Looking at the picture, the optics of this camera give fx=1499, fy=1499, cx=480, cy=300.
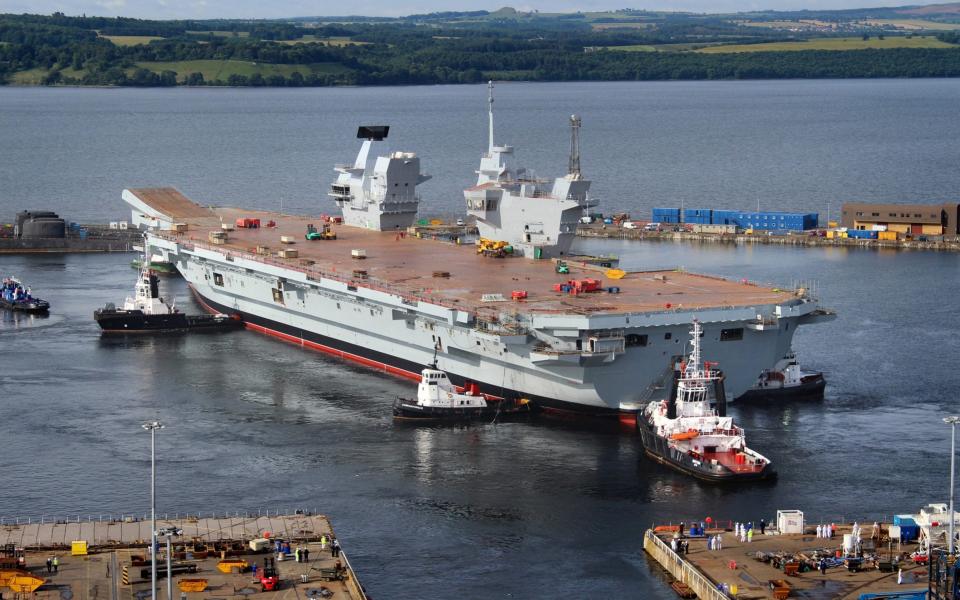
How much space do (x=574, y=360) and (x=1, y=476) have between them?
56.3 feet

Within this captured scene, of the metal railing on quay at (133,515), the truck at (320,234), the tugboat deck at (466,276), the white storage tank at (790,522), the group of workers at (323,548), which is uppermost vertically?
the truck at (320,234)

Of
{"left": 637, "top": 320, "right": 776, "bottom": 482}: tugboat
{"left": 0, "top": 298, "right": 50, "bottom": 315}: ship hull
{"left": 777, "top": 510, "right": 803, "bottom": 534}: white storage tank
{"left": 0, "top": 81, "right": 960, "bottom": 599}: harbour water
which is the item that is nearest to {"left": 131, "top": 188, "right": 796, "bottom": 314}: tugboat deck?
{"left": 637, "top": 320, "right": 776, "bottom": 482}: tugboat

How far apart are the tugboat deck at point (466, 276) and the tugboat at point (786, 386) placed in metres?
2.71

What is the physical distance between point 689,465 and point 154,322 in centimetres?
3045

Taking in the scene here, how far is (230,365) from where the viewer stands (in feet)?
192

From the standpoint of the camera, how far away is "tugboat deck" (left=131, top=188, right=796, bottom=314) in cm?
5044

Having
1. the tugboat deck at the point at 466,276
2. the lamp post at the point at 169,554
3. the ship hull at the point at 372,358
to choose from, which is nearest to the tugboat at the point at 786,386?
the tugboat deck at the point at 466,276

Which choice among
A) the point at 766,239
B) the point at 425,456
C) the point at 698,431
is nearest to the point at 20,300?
the point at 425,456

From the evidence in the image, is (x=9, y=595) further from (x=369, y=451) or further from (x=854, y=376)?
(x=854, y=376)

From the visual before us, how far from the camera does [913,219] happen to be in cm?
9125

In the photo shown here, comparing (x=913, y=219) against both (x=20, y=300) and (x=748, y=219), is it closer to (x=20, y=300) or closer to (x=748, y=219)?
(x=748, y=219)

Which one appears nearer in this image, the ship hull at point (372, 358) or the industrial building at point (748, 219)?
the ship hull at point (372, 358)

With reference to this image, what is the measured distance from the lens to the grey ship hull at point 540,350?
155ft

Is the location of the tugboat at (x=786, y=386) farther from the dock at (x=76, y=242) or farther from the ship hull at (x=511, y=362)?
the dock at (x=76, y=242)
